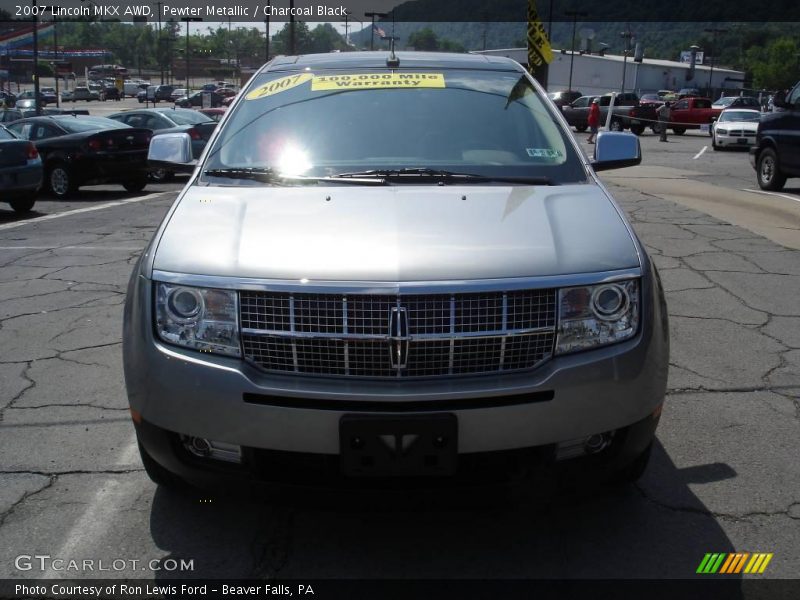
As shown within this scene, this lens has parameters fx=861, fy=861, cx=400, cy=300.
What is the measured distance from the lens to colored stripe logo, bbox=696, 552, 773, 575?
9.23ft

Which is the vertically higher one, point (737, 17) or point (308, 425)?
point (737, 17)

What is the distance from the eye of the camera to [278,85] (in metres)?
4.26

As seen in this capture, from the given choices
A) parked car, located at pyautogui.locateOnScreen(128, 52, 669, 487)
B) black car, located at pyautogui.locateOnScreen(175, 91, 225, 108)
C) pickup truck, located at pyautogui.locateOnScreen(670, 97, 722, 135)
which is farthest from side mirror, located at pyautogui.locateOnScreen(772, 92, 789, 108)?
black car, located at pyautogui.locateOnScreen(175, 91, 225, 108)

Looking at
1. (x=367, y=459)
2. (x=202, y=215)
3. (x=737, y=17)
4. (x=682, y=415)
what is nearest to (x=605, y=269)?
(x=367, y=459)

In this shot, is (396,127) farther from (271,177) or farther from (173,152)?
(173,152)

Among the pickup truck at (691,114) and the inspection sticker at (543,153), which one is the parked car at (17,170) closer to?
the inspection sticker at (543,153)

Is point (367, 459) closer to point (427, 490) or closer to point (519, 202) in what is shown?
point (427, 490)

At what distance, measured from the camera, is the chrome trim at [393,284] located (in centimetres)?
259

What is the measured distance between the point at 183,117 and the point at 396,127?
1776 centimetres

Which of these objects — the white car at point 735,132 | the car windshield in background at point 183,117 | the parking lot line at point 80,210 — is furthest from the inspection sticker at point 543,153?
the white car at point 735,132

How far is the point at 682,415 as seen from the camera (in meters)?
4.16

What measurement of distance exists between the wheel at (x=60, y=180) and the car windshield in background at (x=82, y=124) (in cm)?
Result: 96

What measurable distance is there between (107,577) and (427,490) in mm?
1105

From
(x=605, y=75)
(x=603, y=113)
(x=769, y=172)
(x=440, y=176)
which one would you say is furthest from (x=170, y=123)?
(x=605, y=75)
